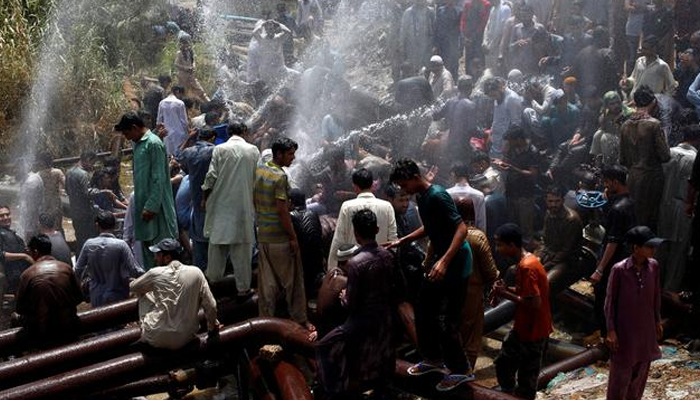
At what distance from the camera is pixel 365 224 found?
693cm

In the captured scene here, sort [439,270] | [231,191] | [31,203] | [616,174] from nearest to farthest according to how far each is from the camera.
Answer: [439,270] < [231,191] < [616,174] < [31,203]

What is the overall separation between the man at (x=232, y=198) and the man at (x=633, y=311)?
3544 mm

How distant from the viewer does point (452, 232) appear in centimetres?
693

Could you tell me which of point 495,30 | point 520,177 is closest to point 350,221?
point 520,177

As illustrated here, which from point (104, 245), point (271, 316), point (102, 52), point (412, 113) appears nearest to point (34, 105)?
point (102, 52)

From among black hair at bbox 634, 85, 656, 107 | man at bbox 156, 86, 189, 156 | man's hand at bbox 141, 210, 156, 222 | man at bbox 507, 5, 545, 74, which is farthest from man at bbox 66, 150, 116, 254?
man at bbox 507, 5, 545, 74

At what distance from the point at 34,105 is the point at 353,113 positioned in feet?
18.6

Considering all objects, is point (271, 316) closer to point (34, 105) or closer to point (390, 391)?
point (390, 391)

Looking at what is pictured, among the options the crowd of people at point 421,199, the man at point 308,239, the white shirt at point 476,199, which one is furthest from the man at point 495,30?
the man at point 308,239

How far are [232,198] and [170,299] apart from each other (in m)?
1.36

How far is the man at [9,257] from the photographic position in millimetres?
10789

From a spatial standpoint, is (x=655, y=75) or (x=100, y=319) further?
(x=655, y=75)

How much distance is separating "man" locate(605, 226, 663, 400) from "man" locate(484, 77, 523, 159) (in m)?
5.48

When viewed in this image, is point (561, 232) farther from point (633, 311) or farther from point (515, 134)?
point (633, 311)
